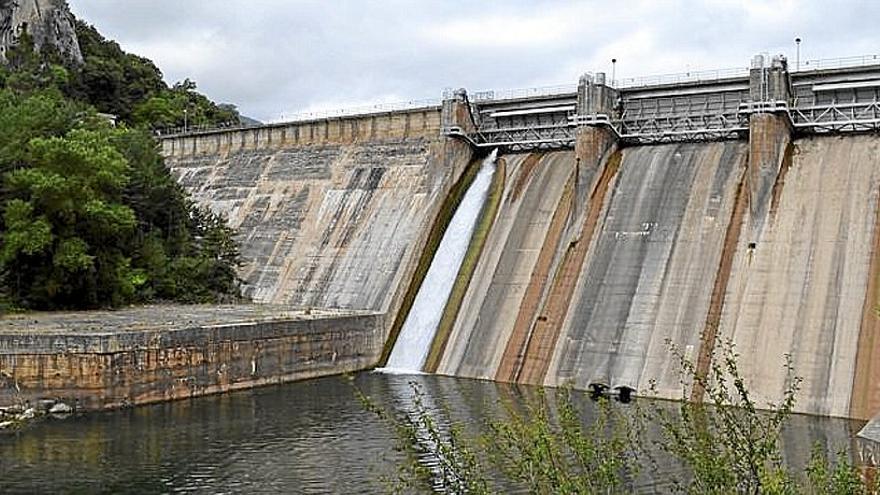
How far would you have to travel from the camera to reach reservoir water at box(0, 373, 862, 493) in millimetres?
17188

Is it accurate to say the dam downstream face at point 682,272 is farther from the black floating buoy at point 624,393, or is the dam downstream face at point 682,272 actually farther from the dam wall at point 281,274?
the dam wall at point 281,274

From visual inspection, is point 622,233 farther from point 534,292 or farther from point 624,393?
point 624,393

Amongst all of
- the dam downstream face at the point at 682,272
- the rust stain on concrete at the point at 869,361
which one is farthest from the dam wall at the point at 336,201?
the rust stain on concrete at the point at 869,361

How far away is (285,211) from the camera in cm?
3906

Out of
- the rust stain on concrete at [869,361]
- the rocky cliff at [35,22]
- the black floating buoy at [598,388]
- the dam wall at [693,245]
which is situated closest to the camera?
the rust stain on concrete at [869,361]

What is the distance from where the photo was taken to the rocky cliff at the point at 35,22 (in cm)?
6500

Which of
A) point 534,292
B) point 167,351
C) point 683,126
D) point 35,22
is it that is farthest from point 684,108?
point 35,22

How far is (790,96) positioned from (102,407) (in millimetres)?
21928

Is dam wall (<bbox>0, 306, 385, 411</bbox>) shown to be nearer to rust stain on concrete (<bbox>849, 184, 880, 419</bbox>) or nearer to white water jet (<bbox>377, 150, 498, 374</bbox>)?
white water jet (<bbox>377, 150, 498, 374</bbox>)

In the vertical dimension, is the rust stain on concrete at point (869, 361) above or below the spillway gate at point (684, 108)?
below

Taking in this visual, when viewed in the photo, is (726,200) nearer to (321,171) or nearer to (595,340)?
(595,340)

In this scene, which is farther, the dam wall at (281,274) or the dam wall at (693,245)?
the dam wall at (693,245)

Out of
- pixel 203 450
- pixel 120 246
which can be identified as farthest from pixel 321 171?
pixel 203 450

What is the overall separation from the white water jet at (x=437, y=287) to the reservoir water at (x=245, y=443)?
152 inches
